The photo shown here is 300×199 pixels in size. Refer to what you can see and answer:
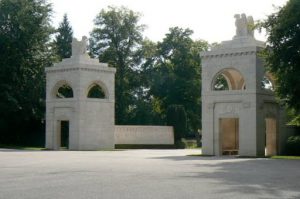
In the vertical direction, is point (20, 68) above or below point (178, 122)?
above

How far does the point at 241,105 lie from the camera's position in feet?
122

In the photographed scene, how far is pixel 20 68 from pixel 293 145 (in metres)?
32.0

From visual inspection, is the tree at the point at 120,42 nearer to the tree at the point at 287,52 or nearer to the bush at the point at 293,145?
the bush at the point at 293,145

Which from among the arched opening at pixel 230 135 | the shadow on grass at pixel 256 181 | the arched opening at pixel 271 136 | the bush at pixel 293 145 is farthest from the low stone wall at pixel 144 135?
the shadow on grass at pixel 256 181

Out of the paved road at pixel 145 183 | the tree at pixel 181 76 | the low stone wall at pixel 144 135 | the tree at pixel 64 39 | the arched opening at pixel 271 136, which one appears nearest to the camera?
the paved road at pixel 145 183

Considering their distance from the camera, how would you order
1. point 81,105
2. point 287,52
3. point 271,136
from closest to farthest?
point 287,52
point 271,136
point 81,105

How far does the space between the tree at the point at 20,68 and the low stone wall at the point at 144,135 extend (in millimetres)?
10019

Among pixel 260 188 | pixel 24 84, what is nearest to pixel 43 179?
pixel 260 188

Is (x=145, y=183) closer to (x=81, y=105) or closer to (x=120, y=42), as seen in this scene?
(x=81, y=105)

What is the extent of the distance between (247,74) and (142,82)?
3879cm

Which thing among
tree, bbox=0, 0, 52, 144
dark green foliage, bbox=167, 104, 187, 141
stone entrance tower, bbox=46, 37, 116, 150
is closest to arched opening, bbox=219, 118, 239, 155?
stone entrance tower, bbox=46, 37, 116, 150

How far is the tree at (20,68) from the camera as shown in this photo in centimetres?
5716

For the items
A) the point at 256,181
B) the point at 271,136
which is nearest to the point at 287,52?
the point at 271,136

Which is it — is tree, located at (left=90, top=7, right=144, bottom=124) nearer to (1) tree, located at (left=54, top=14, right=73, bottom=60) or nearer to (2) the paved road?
(1) tree, located at (left=54, top=14, right=73, bottom=60)
